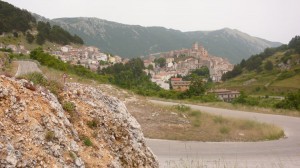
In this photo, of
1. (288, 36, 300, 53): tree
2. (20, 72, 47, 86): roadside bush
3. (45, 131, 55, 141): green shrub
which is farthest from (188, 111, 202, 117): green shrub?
(288, 36, 300, 53): tree

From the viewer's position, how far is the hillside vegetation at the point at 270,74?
11069 centimetres

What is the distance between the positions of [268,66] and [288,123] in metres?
128

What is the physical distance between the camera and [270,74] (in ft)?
439

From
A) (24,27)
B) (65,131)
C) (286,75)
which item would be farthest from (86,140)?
(24,27)

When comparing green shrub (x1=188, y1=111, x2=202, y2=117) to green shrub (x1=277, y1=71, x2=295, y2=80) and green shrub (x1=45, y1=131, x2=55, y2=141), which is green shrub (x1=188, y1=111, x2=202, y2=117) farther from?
green shrub (x1=277, y1=71, x2=295, y2=80)

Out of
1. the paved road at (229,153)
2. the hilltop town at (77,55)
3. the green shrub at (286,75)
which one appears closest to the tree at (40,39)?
the hilltop town at (77,55)

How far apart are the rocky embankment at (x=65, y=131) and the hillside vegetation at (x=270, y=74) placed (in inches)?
4022

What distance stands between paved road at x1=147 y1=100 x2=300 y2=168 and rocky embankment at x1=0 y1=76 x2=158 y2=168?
4.38 meters

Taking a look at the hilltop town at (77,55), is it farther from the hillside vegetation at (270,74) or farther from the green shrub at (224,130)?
the green shrub at (224,130)

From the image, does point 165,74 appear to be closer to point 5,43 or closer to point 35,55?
point 5,43

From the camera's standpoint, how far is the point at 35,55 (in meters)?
56.4

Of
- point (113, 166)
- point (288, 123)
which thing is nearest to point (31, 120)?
point (113, 166)

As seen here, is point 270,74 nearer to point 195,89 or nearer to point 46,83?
point 195,89

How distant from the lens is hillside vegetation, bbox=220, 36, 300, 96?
11069 centimetres
